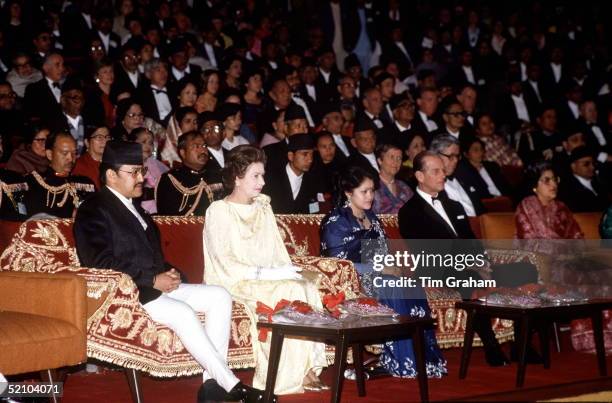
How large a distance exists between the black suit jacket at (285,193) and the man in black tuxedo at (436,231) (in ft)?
5.00

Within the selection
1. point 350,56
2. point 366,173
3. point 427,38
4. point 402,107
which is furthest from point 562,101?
point 366,173

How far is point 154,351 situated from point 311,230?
6.91 feet

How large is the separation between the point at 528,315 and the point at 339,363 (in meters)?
1.47

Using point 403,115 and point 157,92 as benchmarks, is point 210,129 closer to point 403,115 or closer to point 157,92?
point 157,92

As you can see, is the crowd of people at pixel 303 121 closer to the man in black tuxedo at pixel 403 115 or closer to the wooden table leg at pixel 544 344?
the man in black tuxedo at pixel 403 115

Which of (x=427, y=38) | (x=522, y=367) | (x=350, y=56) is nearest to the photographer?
(x=522, y=367)

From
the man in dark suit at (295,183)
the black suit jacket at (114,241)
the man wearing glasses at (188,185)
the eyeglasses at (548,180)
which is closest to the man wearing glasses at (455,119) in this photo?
the man in dark suit at (295,183)

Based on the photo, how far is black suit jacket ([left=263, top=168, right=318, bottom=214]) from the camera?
8969 millimetres

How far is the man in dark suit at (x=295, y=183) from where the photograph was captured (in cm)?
898

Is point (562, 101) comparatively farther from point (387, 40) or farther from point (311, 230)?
point (311, 230)

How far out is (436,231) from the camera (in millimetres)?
7523

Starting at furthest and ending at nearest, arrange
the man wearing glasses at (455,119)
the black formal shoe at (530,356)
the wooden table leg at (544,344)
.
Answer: the man wearing glasses at (455,119), the black formal shoe at (530,356), the wooden table leg at (544,344)

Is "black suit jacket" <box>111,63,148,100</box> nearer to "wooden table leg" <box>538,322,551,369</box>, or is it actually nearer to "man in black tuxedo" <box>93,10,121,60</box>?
"man in black tuxedo" <box>93,10,121,60</box>

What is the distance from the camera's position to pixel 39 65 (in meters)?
11.0
